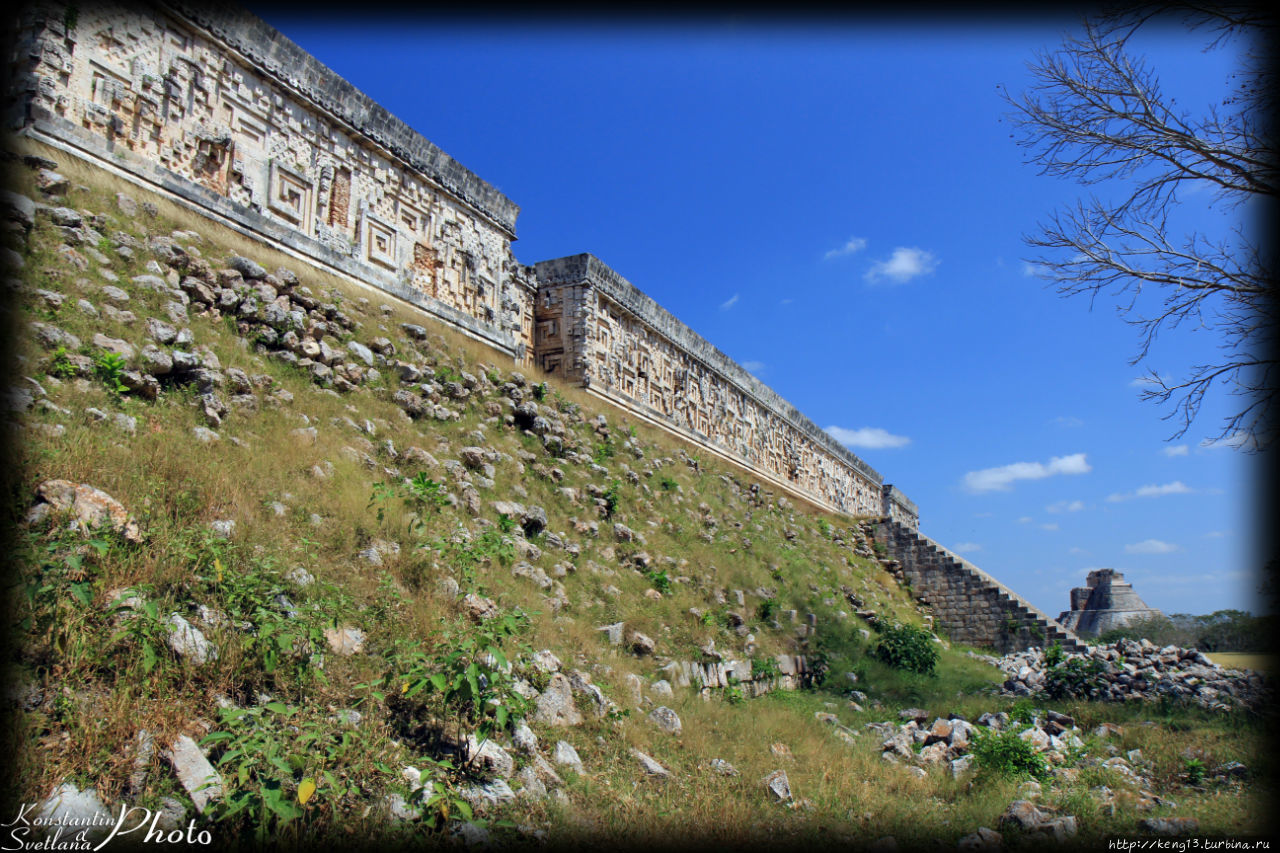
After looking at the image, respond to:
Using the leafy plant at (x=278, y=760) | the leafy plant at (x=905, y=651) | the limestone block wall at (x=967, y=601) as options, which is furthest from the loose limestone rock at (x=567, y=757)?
the limestone block wall at (x=967, y=601)

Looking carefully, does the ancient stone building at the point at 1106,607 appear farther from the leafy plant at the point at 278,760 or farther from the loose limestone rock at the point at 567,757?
the leafy plant at the point at 278,760

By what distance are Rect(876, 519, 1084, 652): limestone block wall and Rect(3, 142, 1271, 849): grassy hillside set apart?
7.85 meters

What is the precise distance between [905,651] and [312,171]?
35.4 ft

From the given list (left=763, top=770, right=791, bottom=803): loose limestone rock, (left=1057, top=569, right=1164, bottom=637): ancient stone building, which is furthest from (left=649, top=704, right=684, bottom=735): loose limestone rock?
(left=1057, top=569, right=1164, bottom=637): ancient stone building

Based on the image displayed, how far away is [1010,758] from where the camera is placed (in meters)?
5.86

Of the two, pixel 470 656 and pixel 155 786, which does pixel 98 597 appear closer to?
pixel 155 786

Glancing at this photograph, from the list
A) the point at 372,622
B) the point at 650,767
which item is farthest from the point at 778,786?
the point at 372,622

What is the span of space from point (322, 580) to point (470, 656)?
109 centimetres

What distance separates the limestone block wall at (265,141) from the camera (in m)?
6.58

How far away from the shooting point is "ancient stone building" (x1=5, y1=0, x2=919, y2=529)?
21.8 feet

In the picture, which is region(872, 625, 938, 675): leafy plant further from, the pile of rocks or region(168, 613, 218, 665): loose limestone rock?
region(168, 613, 218, 665): loose limestone rock

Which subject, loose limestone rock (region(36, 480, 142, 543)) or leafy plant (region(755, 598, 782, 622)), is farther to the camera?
leafy plant (region(755, 598, 782, 622))

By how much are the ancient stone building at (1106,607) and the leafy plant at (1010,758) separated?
15987 mm

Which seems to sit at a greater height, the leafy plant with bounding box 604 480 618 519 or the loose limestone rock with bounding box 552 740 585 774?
the leafy plant with bounding box 604 480 618 519
